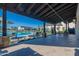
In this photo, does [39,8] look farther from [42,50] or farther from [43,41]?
[42,50]

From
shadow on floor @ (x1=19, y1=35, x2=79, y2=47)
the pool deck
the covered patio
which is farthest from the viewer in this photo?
shadow on floor @ (x1=19, y1=35, x2=79, y2=47)

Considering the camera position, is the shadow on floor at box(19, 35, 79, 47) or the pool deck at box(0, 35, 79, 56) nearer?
the pool deck at box(0, 35, 79, 56)

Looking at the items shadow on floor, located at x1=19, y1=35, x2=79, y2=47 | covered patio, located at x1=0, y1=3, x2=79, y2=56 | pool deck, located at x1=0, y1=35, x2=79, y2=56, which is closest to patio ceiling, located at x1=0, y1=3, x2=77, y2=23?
covered patio, located at x1=0, y1=3, x2=79, y2=56

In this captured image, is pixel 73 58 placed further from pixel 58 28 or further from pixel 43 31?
pixel 58 28

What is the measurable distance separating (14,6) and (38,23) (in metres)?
11.7

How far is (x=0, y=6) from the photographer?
35.7ft

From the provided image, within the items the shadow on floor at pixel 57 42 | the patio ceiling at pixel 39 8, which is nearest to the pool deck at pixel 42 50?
the shadow on floor at pixel 57 42

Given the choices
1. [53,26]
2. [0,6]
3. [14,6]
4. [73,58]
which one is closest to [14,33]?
[14,6]

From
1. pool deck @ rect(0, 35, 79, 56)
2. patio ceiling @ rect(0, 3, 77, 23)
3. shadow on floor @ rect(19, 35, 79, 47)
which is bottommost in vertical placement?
pool deck @ rect(0, 35, 79, 56)

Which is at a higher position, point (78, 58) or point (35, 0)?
point (35, 0)

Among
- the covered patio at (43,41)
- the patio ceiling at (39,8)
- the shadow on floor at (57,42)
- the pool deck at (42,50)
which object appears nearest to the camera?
the pool deck at (42,50)

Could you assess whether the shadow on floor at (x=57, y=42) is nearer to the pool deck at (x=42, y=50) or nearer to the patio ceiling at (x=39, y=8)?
the pool deck at (x=42, y=50)

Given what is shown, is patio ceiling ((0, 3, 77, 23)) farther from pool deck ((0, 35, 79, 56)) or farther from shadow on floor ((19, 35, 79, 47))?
pool deck ((0, 35, 79, 56))

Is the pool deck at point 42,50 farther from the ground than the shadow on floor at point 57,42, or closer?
closer
